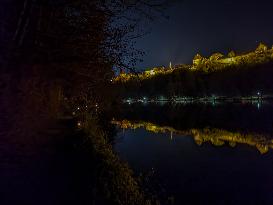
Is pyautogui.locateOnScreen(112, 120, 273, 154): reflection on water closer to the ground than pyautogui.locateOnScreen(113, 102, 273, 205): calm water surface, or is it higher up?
higher up

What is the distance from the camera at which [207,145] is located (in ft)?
90.9

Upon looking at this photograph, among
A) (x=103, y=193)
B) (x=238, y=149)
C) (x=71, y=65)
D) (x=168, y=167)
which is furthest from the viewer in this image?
(x=238, y=149)

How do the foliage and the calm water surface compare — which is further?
the calm water surface

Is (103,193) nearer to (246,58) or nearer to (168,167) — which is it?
(168,167)

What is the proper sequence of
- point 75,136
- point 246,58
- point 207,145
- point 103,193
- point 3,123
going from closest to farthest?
point 3,123
point 103,193
point 75,136
point 207,145
point 246,58

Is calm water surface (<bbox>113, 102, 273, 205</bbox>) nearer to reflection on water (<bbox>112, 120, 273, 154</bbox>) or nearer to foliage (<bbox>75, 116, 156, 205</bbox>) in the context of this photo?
reflection on water (<bbox>112, 120, 273, 154</bbox>)

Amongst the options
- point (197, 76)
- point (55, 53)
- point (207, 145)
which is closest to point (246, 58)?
point (197, 76)

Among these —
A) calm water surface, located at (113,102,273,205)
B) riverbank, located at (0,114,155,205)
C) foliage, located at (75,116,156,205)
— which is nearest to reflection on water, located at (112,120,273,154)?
calm water surface, located at (113,102,273,205)

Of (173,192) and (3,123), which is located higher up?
(3,123)

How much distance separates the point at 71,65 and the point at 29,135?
1588 millimetres

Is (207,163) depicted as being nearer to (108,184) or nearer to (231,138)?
(231,138)

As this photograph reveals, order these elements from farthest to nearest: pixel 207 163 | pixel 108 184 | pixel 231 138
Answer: pixel 231 138, pixel 207 163, pixel 108 184

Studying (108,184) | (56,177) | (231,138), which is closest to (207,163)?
(231,138)

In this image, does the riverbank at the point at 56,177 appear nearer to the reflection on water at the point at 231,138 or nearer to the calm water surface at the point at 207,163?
the calm water surface at the point at 207,163
